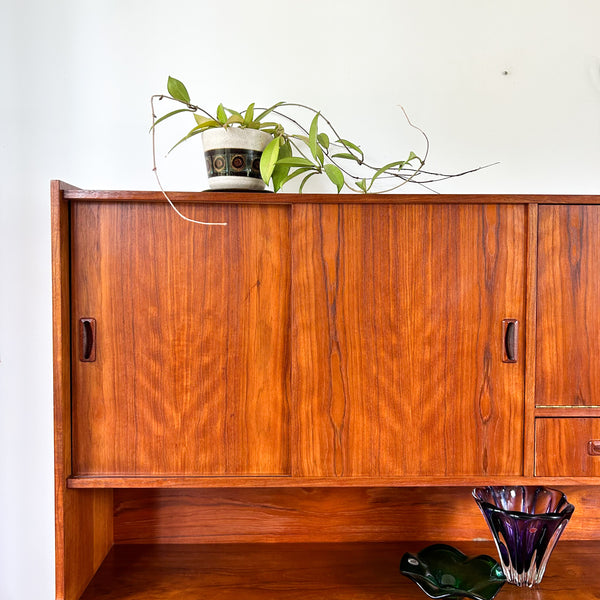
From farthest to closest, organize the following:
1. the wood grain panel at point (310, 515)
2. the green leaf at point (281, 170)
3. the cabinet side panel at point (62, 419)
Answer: the wood grain panel at point (310, 515), the green leaf at point (281, 170), the cabinet side panel at point (62, 419)

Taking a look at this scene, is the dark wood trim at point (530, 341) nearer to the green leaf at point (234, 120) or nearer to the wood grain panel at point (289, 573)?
the wood grain panel at point (289, 573)

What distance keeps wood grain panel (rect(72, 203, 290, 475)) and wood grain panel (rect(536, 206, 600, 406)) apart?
0.55 m

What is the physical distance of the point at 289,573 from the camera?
1132 mm

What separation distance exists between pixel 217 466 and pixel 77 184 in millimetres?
823

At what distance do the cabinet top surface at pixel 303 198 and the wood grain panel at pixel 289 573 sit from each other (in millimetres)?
831

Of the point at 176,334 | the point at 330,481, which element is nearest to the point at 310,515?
the point at 330,481

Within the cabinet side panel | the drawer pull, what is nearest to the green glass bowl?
the drawer pull

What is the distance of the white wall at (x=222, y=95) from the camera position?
1.29 m

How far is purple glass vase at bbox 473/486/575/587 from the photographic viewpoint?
3.37 ft

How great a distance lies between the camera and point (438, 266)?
1024 mm

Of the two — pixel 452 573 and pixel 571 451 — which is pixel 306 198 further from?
pixel 452 573

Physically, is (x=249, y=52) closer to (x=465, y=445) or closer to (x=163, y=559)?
(x=465, y=445)

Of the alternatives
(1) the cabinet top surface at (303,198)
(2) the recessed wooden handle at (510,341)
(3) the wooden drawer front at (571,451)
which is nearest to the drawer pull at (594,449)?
(3) the wooden drawer front at (571,451)

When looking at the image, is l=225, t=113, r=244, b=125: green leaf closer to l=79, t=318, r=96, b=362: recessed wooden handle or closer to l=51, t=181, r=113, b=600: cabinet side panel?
l=51, t=181, r=113, b=600: cabinet side panel
